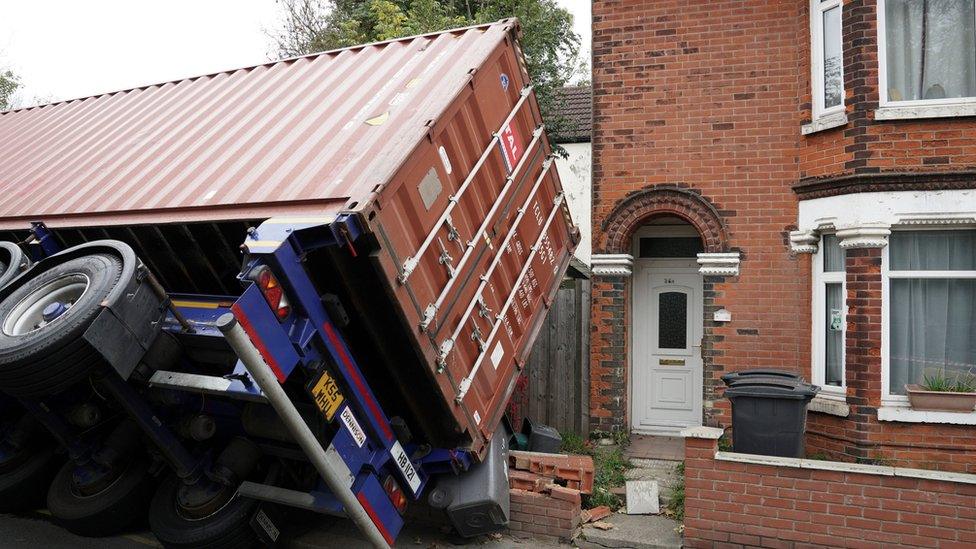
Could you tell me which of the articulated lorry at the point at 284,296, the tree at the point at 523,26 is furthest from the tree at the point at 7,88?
the articulated lorry at the point at 284,296

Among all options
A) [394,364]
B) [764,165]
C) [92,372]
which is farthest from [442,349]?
[764,165]

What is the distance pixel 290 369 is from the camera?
4398mm

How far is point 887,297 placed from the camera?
7.33 m

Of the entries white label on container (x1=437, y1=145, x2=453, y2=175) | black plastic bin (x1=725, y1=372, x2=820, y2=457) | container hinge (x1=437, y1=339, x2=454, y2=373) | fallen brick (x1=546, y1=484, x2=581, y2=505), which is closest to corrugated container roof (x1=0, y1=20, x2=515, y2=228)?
white label on container (x1=437, y1=145, x2=453, y2=175)

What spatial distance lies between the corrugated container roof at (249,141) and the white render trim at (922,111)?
145 inches

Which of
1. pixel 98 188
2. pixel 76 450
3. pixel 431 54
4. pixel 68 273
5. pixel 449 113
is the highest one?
pixel 431 54

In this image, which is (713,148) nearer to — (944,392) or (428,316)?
(944,392)

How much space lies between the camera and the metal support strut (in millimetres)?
3998

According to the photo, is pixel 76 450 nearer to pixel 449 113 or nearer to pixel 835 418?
pixel 449 113

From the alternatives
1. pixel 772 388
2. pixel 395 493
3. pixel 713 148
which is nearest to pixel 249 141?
pixel 395 493

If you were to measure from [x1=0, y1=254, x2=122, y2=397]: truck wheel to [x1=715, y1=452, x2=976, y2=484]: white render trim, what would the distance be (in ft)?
15.0

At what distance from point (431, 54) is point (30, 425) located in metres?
4.78

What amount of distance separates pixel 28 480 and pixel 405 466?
12.5ft

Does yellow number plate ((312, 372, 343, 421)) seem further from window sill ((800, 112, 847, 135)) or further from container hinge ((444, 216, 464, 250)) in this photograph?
window sill ((800, 112, 847, 135))
